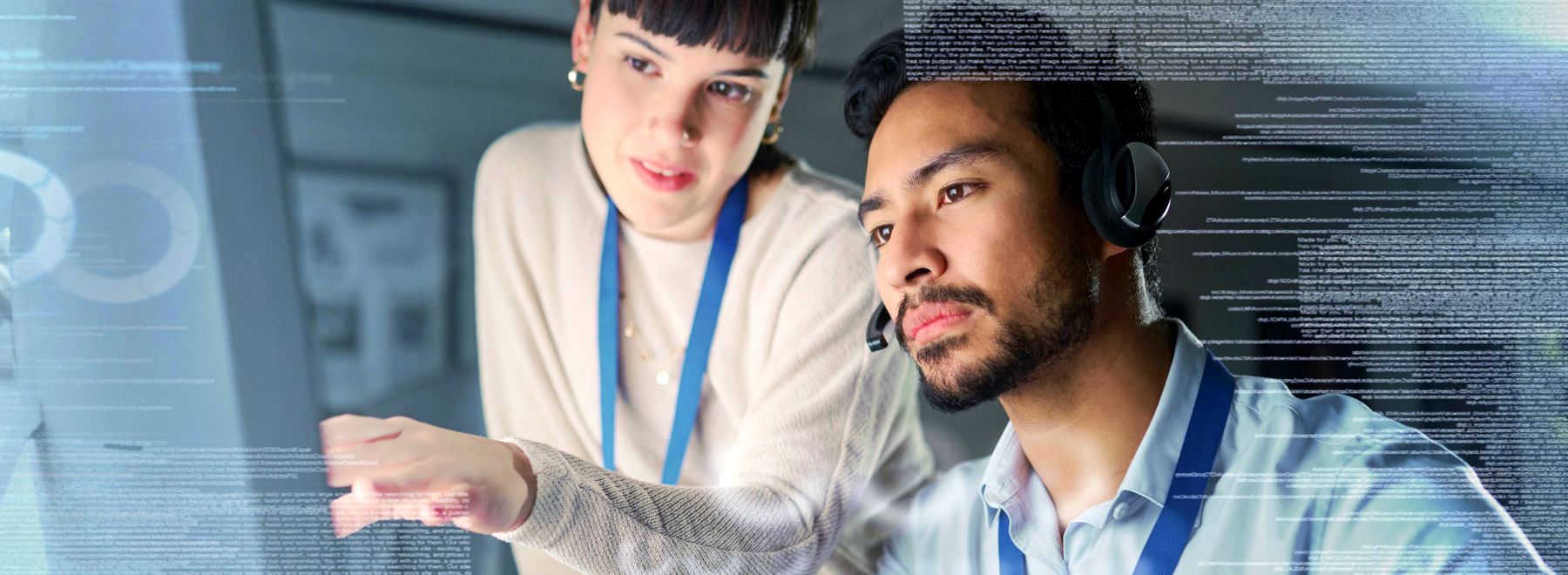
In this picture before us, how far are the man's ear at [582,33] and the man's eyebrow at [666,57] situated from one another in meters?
0.05

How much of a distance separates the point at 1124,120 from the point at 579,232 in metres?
0.87

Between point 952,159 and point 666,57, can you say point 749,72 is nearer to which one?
point 666,57

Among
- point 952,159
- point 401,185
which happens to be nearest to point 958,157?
point 952,159

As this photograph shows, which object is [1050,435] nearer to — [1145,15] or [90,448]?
[1145,15]

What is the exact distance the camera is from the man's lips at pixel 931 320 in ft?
4.61

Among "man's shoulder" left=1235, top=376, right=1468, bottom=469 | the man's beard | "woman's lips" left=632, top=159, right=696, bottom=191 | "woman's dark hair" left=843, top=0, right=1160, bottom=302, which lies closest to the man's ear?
"woman's lips" left=632, top=159, right=696, bottom=191

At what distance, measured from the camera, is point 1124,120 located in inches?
58.8

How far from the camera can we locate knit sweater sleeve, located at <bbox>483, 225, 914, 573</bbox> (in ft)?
4.73

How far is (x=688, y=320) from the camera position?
1531 mm

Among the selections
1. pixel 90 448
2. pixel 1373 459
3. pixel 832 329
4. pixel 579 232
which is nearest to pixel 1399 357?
pixel 1373 459

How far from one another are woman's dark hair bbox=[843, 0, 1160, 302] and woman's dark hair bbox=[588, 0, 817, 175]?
102 mm

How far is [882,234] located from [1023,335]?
10.2 inches

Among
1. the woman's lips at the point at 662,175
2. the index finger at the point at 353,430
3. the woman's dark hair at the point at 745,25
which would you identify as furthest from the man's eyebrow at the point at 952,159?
the index finger at the point at 353,430

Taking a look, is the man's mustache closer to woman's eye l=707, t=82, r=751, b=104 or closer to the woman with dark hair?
the woman with dark hair
